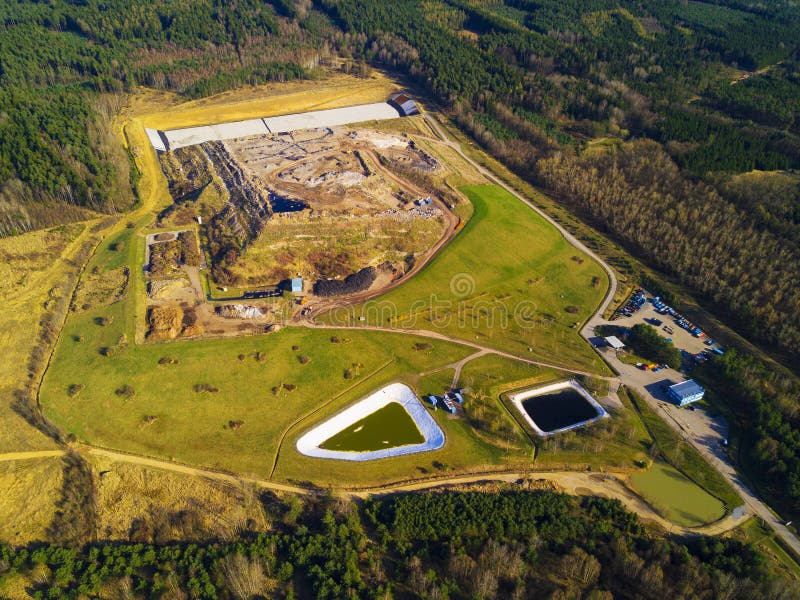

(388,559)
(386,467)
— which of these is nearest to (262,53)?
(386,467)

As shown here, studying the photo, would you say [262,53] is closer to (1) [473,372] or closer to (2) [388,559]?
(1) [473,372]

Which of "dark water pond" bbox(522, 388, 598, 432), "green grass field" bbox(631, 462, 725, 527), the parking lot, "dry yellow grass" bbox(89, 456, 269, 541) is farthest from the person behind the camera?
the parking lot

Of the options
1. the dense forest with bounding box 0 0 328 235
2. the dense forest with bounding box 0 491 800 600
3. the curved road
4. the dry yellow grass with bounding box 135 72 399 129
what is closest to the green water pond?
the curved road

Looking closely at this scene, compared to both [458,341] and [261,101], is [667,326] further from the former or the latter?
[261,101]

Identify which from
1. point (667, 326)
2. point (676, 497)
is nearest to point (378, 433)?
point (676, 497)

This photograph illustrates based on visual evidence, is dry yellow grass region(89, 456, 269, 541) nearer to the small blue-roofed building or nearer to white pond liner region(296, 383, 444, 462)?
white pond liner region(296, 383, 444, 462)
